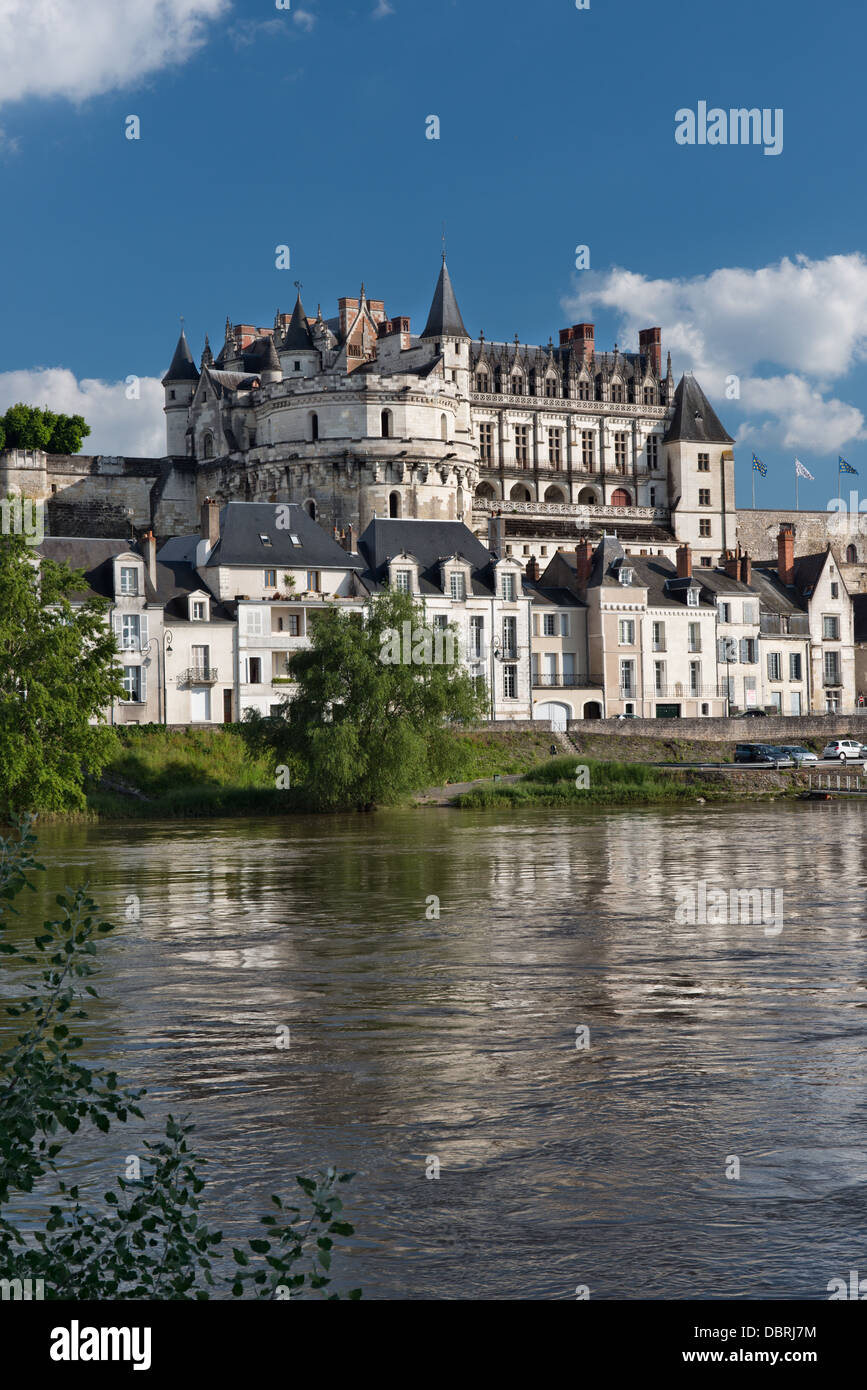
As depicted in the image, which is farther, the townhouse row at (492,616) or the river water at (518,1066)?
the townhouse row at (492,616)

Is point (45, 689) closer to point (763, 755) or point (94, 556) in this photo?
point (94, 556)

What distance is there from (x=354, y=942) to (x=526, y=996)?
423cm

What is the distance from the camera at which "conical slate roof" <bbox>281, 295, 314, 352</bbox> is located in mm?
83562

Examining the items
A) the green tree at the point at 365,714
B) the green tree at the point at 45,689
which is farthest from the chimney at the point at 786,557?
the green tree at the point at 45,689

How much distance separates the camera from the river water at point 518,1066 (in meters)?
8.34

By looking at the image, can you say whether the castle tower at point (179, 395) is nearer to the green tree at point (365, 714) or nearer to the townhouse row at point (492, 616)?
the townhouse row at point (492, 616)

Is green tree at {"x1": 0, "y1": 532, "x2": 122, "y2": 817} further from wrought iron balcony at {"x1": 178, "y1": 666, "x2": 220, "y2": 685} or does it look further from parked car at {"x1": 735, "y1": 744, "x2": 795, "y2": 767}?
parked car at {"x1": 735, "y1": 744, "x2": 795, "y2": 767}

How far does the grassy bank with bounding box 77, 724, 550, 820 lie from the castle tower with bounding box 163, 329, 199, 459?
4670 cm

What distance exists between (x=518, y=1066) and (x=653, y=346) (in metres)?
93.7

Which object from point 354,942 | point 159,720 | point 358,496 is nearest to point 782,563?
point 358,496

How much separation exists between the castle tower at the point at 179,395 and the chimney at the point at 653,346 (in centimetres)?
3053

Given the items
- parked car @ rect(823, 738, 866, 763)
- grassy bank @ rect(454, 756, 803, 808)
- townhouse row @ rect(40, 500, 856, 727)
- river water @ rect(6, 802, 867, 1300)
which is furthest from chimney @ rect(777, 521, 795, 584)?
river water @ rect(6, 802, 867, 1300)

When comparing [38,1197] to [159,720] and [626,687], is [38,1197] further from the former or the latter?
[626,687]

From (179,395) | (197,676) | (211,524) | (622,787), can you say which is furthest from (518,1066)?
(179,395)
